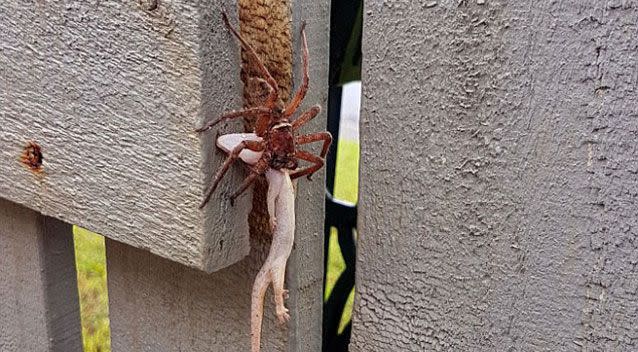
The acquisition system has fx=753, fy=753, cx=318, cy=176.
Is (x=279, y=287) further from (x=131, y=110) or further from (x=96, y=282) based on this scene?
(x=96, y=282)

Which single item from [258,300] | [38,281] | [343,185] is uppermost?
[258,300]

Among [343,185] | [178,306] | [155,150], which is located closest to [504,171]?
[155,150]

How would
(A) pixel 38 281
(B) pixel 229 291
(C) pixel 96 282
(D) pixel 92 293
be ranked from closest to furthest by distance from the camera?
(B) pixel 229 291 < (A) pixel 38 281 < (D) pixel 92 293 < (C) pixel 96 282

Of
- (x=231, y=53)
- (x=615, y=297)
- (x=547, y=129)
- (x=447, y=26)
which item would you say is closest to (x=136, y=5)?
(x=231, y=53)

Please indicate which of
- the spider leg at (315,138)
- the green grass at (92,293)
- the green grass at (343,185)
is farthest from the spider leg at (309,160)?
the green grass at (343,185)

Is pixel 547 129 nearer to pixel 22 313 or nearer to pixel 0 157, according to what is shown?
pixel 0 157

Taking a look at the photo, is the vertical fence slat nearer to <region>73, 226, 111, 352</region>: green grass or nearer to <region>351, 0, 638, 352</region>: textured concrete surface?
<region>351, 0, 638, 352</region>: textured concrete surface
